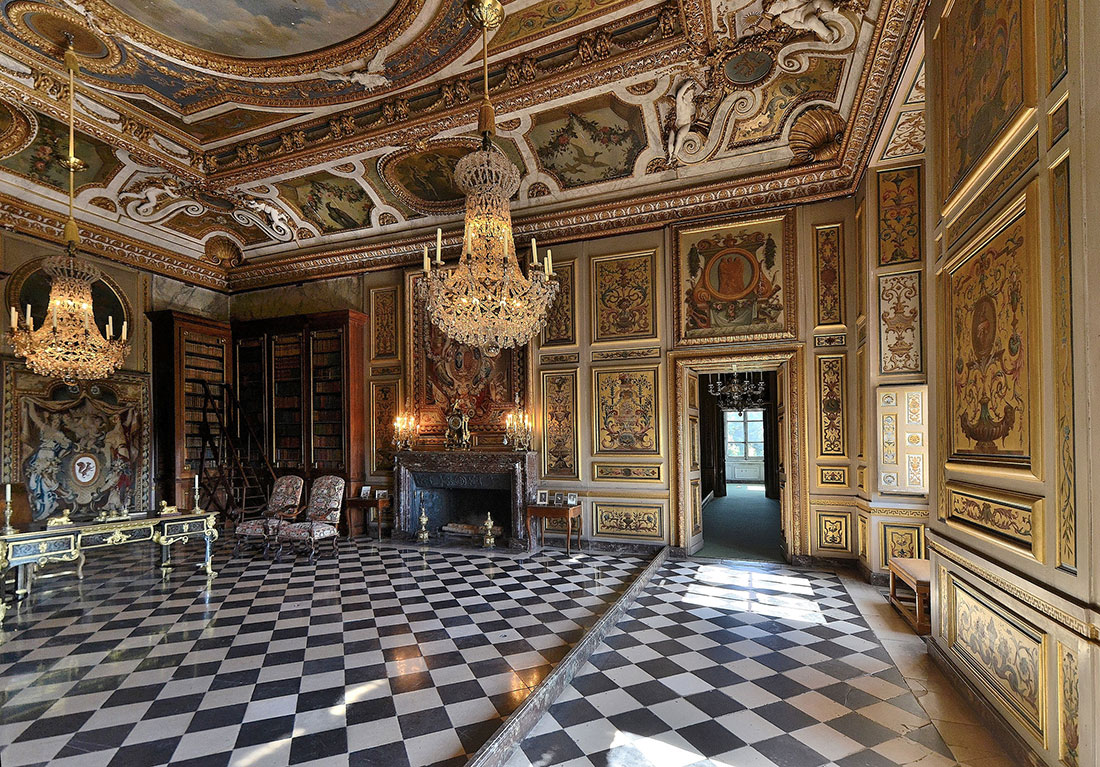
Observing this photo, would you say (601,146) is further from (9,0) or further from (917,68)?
(9,0)

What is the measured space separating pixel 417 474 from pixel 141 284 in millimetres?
5692

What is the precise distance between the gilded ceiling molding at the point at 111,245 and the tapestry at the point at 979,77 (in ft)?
34.1

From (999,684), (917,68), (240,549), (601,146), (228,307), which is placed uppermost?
(601,146)

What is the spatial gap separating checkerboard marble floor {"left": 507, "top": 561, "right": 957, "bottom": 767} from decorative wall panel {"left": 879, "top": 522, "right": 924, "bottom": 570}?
1.04 m

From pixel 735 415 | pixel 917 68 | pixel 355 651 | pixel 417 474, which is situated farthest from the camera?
pixel 735 415

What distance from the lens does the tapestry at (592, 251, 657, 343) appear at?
Answer: 24.6ft

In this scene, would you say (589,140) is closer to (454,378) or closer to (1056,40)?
(454,378)

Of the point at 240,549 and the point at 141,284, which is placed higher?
the point at 141,284

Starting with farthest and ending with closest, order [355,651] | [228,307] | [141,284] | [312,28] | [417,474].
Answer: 1. [228,307]
2. [141,284]
3. [417,474]
4. [312,28]
5. [355,651]

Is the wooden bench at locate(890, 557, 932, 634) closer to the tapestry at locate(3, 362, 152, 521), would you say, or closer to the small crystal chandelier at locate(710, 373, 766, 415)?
the small crystal chandelier at locate(710, 373, 766, 415)

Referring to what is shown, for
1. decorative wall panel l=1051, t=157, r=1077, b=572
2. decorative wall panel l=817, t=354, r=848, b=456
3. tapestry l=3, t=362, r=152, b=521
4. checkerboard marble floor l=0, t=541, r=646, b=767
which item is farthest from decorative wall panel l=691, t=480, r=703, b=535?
tapestry l=3, t=362, r=152, b=521

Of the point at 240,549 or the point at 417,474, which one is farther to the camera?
the point at 417,474

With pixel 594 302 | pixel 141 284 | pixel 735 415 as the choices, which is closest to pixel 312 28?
pixel 594 302

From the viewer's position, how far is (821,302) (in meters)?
6.68
